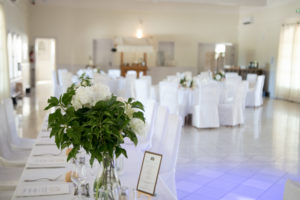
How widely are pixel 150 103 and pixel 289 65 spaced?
34.5 feet

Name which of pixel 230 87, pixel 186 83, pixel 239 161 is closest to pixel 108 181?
pixel 239 161

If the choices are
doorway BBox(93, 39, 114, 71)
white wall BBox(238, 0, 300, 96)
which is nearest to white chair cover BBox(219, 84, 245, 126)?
white wall BBox(238, 0, 300, 96)

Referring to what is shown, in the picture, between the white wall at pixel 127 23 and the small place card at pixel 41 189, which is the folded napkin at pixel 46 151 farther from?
the white wall at pixel 127 23

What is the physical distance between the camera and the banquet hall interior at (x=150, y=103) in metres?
1.56

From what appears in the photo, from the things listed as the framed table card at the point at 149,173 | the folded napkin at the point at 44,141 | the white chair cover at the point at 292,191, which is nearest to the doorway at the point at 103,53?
the folded napkin at the point at 44,141

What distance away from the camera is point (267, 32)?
47.9 feet

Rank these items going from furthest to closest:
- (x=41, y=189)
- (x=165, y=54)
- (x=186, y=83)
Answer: (x=165, y=54) → (x=186, y=83) → (x=41, y=189)

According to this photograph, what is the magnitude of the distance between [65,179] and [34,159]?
22.9 inches

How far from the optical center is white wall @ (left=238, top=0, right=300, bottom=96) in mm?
13234

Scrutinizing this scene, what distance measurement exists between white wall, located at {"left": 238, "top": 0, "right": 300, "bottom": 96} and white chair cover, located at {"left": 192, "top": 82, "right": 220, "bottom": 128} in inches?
286

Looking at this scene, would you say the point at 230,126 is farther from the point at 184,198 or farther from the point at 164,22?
the point at 164,22

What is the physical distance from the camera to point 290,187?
4.54 feet

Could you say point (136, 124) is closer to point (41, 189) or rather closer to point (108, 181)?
point (108, 181)

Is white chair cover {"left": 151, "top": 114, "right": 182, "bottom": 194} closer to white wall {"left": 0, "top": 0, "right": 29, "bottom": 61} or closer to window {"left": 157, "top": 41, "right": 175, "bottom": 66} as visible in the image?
white wall {"left": 0, "top": 0, "right": 29, "bottom": 61}
